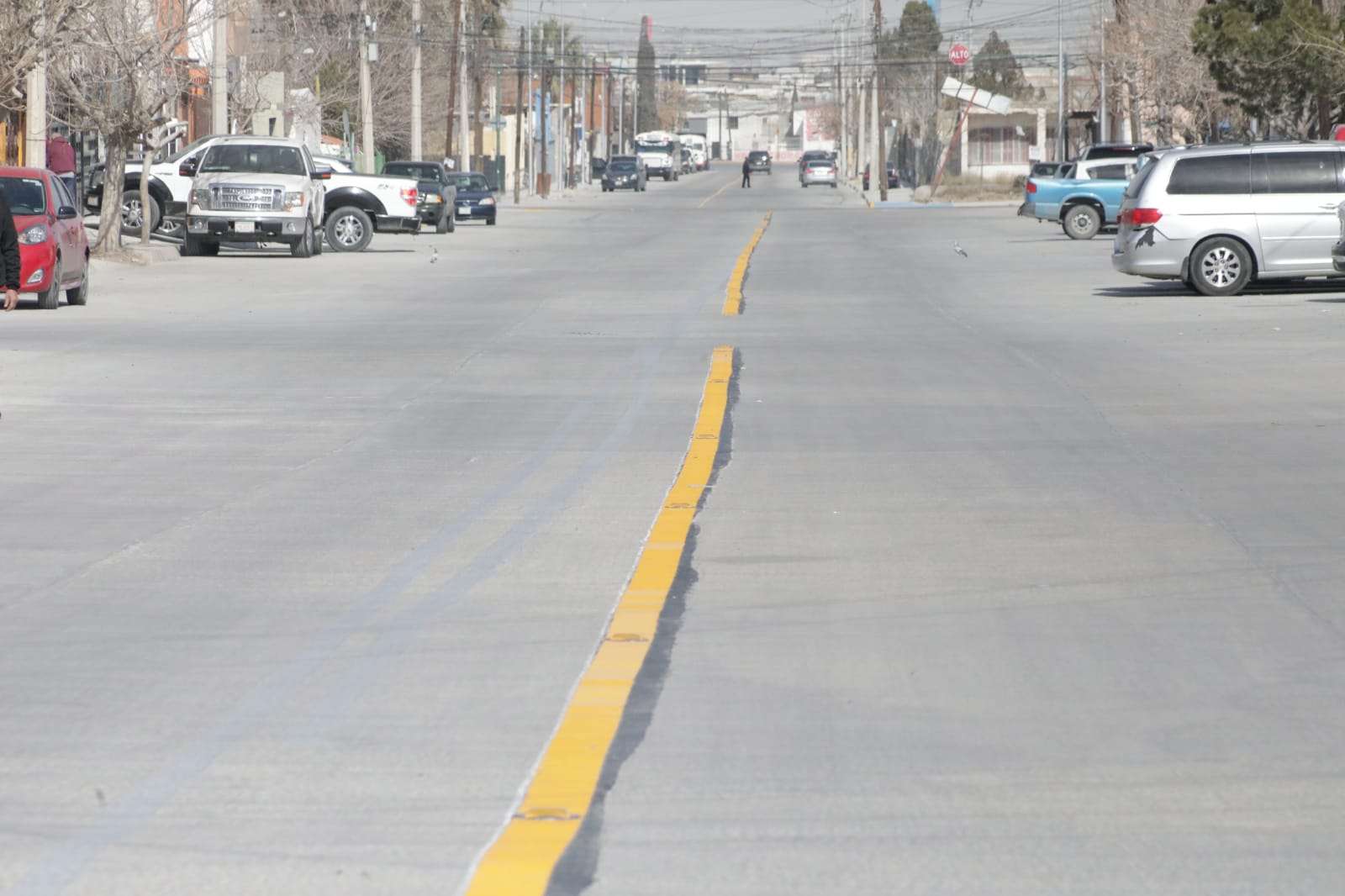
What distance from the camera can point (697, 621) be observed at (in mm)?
7430

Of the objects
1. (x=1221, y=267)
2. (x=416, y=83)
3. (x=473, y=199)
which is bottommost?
(x=1221, y=267)

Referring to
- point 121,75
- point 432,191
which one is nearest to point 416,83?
point 432,191

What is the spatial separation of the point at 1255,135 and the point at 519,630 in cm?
Answer: 6067

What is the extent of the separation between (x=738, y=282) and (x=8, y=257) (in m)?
16.2

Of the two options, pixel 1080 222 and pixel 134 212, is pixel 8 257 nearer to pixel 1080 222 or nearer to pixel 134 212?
pixel 134 212

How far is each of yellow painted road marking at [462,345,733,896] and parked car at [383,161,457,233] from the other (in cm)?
3873

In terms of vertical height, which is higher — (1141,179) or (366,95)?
(366,95)

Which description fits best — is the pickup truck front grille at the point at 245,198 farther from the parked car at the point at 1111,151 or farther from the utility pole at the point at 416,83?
the utility pole at the point at 416,83

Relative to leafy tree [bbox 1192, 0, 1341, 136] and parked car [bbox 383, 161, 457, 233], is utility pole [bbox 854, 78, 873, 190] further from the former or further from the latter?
leafy tree [bbox 1192, 0, 1341, 136]

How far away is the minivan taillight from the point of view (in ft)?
83.6

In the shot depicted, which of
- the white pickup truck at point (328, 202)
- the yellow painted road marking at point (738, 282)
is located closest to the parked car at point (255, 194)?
the white pickup truck at point (328, 202)

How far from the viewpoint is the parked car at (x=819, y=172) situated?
107312 millimetres

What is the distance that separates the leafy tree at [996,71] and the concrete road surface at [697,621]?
388 feet

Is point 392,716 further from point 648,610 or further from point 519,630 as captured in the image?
point 648,610
